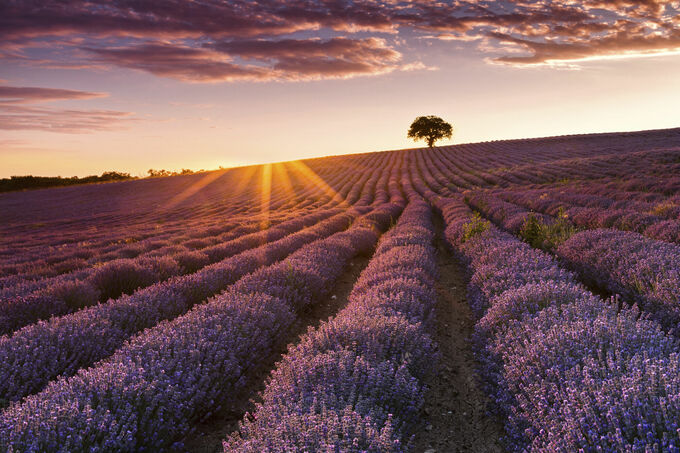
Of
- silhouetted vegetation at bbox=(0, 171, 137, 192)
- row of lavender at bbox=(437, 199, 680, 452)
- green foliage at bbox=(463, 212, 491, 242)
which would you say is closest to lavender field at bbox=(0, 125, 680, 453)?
row of lavender at bbox=(437, 199, 680, 452)

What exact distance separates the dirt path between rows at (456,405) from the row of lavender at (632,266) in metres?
1.87

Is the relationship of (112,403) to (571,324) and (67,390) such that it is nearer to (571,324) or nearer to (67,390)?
(67,390)

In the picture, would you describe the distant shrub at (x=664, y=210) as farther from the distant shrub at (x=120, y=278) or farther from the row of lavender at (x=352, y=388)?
the distant shrub at (x=120, y=278)

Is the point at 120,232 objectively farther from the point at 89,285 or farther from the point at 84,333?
the point at 84,333

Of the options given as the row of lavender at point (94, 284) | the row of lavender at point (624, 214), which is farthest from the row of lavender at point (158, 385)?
the row of lavender at point (624, 214)

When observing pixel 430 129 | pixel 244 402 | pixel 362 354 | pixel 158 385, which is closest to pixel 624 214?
pixel 362 354

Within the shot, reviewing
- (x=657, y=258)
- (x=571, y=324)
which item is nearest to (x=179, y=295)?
(x=571, y=324)

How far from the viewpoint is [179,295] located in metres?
5.24

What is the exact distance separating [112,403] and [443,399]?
270 centimetres

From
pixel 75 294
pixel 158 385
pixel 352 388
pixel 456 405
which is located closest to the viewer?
pixel 352 388

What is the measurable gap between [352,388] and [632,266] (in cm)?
426

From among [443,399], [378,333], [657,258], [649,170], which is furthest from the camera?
[649,170]

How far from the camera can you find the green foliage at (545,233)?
734 cm

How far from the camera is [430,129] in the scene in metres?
67.6
